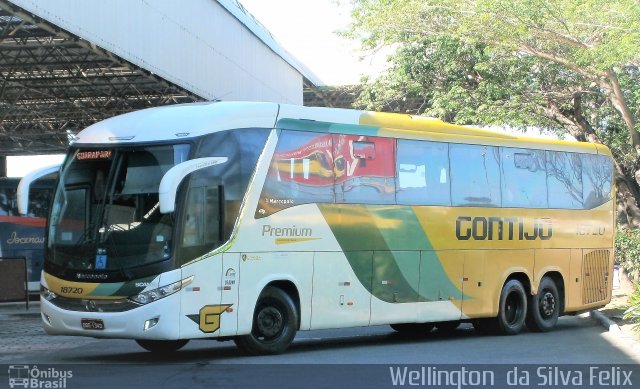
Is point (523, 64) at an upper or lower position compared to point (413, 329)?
upper

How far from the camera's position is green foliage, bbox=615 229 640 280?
27.7 m

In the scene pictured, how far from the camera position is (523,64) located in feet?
102

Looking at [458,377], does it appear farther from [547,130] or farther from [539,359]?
[547,130]

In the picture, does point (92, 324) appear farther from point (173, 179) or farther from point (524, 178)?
point (524, 178)

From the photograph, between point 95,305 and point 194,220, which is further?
point 194,220

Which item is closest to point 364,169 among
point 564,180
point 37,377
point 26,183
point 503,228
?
point 503,228

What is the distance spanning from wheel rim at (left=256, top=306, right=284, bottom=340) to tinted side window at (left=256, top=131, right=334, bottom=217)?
1352 mm

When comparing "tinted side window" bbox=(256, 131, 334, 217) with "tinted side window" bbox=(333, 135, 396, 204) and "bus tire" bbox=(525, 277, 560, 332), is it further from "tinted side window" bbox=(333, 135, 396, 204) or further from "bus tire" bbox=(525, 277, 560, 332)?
"bus tire" bbox=(525, 277, 560, 332)

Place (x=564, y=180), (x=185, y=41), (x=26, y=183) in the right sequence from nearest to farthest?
(x=26, y=183), (x=564, y=180), (x=185, y=41)

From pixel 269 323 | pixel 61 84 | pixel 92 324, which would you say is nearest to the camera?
pixel 92 324

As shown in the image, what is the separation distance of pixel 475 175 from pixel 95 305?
7741 mm

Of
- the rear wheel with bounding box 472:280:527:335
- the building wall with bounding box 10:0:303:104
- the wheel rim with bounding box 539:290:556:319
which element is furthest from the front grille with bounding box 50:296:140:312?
the wheel rim with bounding box 539:290:556:319

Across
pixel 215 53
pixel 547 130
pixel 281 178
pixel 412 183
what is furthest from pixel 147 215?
pixel 547 130

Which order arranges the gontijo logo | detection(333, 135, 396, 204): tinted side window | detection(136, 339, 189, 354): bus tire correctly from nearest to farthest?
the gontijo logo, detection(136, 339, 189, 354): bus tire, detection(333, 135, 396, 204): tinted side window
